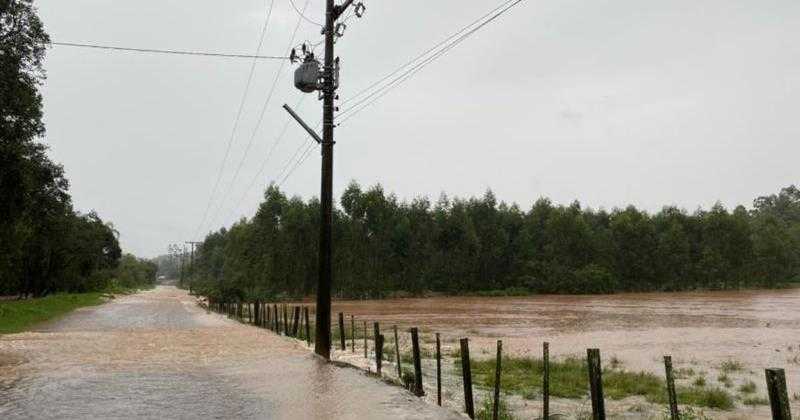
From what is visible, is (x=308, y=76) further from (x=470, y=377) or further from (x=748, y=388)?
(x=748, y=388)

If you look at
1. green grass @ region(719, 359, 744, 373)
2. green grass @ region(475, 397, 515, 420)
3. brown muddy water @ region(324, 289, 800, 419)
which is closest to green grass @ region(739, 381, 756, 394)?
brown muddy water @ region(324, 289, 800, 419)

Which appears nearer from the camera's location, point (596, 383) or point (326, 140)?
point (596, 383)

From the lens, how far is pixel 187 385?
12430 mm

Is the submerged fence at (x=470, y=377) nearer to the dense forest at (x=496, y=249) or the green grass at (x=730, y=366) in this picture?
the green grass at (x=730, y=366)

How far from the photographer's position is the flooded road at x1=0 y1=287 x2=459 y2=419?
388 inches

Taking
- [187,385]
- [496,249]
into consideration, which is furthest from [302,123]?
[496,249]

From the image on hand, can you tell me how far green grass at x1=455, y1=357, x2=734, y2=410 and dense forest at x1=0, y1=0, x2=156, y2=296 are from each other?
→ 2225 centimetres

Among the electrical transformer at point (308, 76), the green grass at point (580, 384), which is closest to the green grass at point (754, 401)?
the green grass at point (580, 384)

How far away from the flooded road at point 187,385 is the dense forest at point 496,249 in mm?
71587

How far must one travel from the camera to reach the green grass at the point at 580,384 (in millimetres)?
13625

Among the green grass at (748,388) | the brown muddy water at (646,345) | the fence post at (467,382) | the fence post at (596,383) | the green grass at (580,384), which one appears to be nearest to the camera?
the fence post at (596,383)

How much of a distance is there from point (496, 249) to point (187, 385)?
9607 cm

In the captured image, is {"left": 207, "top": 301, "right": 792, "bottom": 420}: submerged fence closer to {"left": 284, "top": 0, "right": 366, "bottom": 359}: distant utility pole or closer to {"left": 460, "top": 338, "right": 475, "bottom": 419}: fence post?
{"left": 460, "top": 338, "right": 475, "bottom": 419}: fence post

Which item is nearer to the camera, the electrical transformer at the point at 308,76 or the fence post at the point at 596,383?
the fence post at the point at 596,383
